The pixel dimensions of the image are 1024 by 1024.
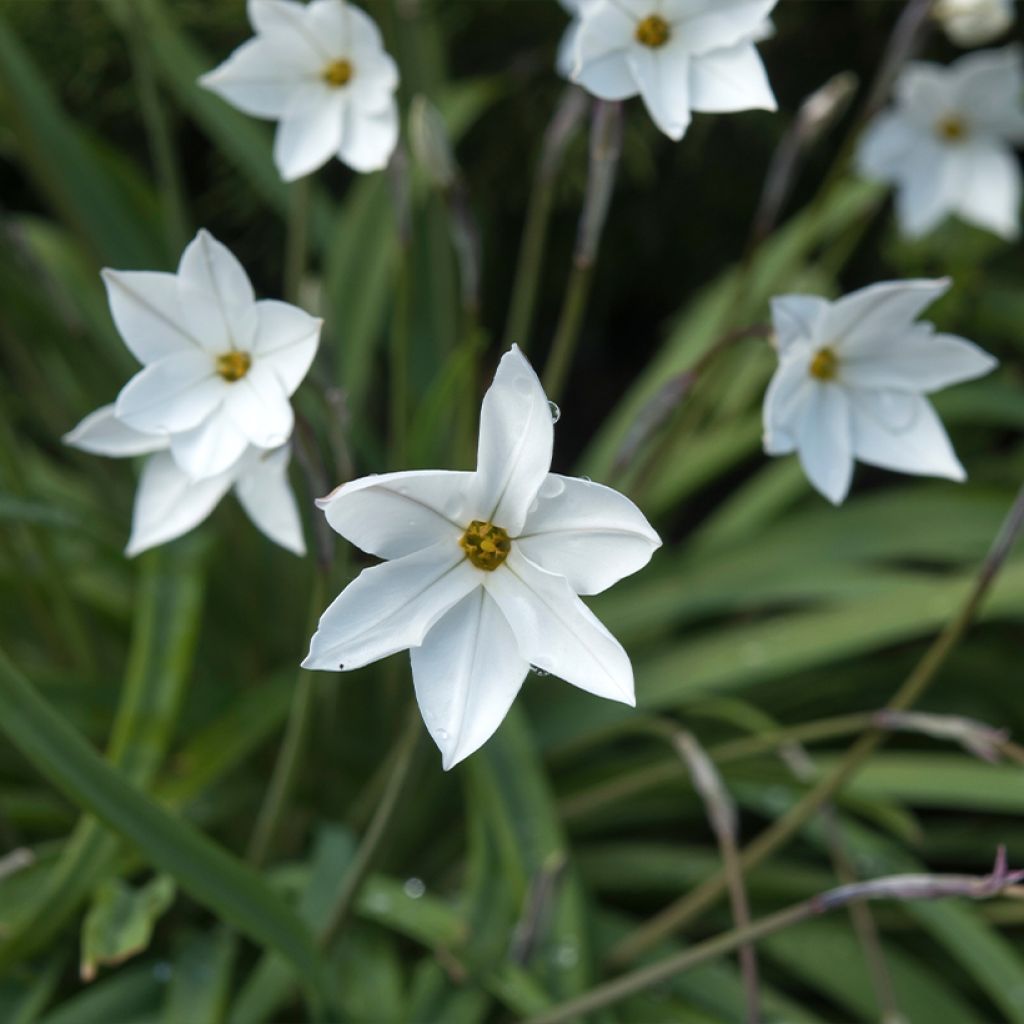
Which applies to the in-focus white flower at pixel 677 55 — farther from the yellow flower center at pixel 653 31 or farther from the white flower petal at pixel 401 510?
the white flower petal at pixel 401 510

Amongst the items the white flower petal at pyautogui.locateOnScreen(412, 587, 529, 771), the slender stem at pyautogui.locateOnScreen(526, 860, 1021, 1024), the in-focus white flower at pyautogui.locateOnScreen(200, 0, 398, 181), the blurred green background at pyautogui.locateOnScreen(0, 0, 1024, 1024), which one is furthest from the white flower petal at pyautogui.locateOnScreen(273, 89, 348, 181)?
the slender stem at pyautogui.locateOnScreen(526, 860, 1021, 1024)

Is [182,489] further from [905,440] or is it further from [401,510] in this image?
[905,440]

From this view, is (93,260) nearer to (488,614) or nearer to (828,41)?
(488,614)

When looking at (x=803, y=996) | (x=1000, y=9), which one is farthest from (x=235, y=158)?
(x=803, y=996)

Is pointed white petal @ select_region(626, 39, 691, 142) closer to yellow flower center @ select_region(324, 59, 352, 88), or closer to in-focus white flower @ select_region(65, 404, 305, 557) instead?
yellow flower center @ select_region(324, 59, 352, 88)

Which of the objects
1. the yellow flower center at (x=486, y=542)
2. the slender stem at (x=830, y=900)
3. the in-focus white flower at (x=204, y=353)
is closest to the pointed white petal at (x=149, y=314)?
the in-focus white flower at (x=204, y=353)
